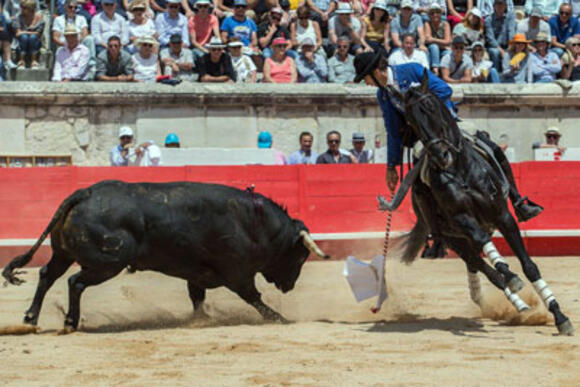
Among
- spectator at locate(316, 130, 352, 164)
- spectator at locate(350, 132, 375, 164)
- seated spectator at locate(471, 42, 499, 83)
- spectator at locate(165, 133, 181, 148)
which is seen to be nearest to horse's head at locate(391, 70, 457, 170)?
spectator at locate(316, 130, 352, 164)

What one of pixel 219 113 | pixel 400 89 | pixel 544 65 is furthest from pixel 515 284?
pixel 544 65

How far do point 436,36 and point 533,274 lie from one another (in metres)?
7.83

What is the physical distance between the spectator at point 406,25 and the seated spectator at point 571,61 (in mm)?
2014

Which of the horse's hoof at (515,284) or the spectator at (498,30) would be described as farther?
the spectator at (498,30)

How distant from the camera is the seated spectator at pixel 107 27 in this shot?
12.8 metres

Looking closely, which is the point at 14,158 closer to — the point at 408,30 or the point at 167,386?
the point at 408,30

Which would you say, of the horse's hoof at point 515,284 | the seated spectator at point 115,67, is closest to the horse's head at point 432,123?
the horse's hoof at point 515,284

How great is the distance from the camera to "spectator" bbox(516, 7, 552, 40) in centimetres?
1397

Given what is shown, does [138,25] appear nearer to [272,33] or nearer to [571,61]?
[272,33]

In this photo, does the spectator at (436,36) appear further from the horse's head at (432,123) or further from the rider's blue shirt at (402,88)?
the horse's head at (432,123)

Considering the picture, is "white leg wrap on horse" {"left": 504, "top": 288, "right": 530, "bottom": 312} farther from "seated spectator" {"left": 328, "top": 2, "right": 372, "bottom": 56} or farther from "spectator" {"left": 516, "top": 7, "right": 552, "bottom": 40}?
"spectator" {"left": 516, "top": 7, "right": 552, "bottom": 40}

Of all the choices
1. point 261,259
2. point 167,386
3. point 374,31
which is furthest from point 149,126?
point 167,386

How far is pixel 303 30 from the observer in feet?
44.1

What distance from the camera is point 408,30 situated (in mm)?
13680
